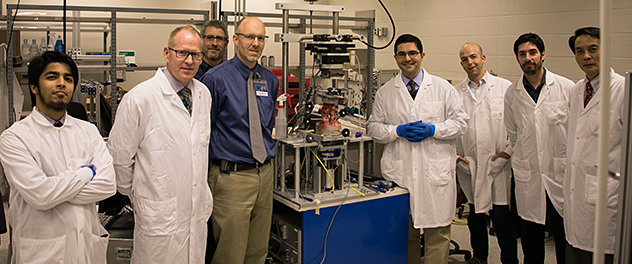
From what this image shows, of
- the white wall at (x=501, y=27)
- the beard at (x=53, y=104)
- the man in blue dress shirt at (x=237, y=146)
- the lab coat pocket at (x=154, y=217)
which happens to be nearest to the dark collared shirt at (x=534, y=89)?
the white wall at (x=501, y=27)

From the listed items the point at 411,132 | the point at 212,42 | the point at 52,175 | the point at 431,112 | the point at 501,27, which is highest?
the point at 501,27

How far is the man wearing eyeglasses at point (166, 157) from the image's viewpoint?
201cm

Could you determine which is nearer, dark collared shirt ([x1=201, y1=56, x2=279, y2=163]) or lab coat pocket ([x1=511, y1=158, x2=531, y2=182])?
dark collared shirt ([x1=201, y1=56, x2=279, y2=163])

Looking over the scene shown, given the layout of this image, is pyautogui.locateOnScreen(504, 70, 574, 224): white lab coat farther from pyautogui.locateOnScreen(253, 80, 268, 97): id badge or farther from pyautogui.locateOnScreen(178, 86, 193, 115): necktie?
pyautogui.locateOnScreen(178, 86, 193, 115): necktie

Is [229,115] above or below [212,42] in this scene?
below

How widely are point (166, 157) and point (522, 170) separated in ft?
6.49

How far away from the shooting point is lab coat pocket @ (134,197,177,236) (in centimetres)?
200

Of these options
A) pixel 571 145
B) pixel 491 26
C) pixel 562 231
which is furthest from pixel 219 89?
pixel 491 26

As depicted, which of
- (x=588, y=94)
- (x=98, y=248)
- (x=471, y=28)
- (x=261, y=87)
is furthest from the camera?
(x=471, y=28)

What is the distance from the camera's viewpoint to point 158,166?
6.61 feet

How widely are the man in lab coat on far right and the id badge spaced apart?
149 centimetres

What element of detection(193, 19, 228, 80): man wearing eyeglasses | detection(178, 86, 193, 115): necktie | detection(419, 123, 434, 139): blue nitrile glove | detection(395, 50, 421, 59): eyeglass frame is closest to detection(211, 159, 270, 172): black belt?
detection(178, 86, 193, 115): necktie

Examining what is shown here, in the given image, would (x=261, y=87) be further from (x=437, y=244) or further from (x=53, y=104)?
(x=437, y=244)

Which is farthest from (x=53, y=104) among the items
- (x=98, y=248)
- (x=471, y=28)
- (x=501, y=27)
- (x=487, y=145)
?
(x=471, y=28)
